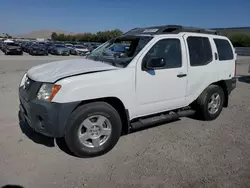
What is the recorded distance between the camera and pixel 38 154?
3498 mm

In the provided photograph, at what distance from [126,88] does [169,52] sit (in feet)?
3.84

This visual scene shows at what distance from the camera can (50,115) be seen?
308 centimetres

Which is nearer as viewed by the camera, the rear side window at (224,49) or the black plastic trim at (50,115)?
the black plastic trim at (50,115)

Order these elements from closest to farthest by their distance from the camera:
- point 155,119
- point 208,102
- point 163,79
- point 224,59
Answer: point 163,79 → point 155,119 → point 208,102 → point 224,59

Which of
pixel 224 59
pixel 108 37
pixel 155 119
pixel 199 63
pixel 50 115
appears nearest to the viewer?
pixel 50 115

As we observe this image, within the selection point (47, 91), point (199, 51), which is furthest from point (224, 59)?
point (47, 91)

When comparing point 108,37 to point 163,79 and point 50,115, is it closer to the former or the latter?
point 163,79

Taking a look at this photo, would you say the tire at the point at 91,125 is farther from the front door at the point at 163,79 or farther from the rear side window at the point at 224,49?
the rear side window at the point at 224,49

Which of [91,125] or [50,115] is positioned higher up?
[50,115]

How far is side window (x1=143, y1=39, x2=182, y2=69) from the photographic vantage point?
397 centimetres

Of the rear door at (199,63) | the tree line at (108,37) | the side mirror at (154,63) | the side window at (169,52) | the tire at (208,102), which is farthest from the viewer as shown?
the tree line at (108,37)

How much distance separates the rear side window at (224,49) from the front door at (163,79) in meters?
1.24

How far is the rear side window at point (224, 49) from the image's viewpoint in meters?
5.03

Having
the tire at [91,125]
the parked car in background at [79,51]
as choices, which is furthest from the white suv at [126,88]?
the parked car in background at [79,51]
